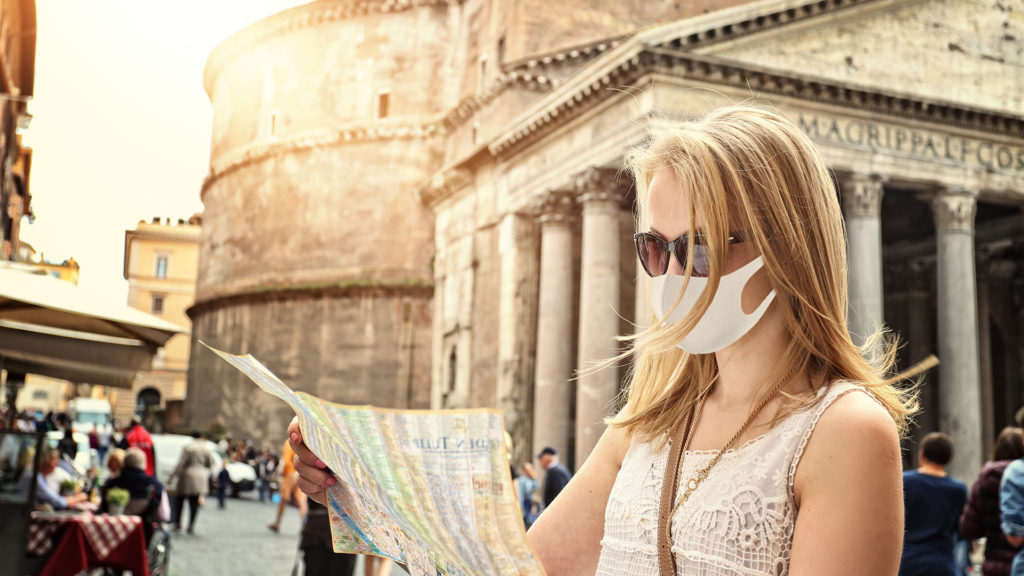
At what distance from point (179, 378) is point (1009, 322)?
138 ft

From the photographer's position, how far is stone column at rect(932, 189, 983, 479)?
52.5 feet

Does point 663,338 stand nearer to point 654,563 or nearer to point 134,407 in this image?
point 654,563

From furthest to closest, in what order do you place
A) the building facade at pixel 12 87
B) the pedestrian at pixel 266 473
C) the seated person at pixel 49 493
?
the building facade at pixel 12 87
the pedestrian at pixel 266 473
the seated person at pixel 49 493

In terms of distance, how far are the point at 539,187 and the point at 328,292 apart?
11.6m

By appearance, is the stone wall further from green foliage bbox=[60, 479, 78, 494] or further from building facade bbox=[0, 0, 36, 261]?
building facade bbox=[0, 0, 36, 261]

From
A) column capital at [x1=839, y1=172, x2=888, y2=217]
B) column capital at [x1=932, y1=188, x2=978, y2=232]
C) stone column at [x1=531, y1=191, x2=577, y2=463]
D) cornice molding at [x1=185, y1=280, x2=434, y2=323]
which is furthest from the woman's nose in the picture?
cornice molding at [x1=185, y1=280, x2=434, y2=323]

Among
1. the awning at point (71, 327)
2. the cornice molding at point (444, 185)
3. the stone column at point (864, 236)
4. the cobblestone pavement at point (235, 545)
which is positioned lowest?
the cobblestone pavement at point (235, 545)

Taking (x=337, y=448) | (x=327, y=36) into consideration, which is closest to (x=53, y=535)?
(x=337, y=448)

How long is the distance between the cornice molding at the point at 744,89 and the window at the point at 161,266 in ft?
138

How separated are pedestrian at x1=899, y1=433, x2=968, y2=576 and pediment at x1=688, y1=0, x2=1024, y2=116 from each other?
11178mm

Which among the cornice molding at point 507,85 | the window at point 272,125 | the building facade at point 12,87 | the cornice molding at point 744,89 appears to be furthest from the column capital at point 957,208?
the window at point 272,125

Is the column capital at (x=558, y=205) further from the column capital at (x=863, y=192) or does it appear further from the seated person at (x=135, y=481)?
the seated person at (x=135, y=481)

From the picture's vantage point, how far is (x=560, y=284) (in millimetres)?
17672

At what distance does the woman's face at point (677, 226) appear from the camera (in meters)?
1.43
